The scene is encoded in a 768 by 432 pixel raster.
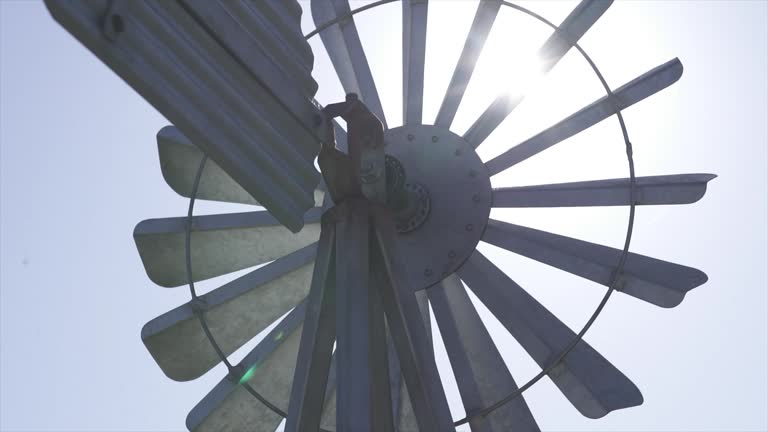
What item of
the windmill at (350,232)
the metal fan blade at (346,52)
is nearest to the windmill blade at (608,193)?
the windmill at (350,232)

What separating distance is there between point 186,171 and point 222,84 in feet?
9.96

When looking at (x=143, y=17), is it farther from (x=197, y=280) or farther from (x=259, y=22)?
(x=197, y=280)

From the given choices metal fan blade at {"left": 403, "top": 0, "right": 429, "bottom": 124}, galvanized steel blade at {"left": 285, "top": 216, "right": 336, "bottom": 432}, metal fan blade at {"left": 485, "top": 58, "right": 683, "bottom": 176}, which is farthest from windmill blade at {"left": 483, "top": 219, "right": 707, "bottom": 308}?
galvanized steel blade at {"left": 285, "top": 216, "right": 336, "bottom": 432}

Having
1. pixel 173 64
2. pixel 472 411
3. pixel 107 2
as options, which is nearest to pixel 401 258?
pixel 472 411

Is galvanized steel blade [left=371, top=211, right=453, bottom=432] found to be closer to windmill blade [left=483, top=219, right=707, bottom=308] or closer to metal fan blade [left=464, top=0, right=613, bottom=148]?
windmill blade [left=483, top=219, right=707, bottom=308]

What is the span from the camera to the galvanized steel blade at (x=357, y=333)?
170 inches

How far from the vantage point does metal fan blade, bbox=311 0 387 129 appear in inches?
272

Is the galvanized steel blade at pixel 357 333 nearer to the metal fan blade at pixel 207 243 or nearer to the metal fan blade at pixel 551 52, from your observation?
the metal fan blade at pixel 207 243

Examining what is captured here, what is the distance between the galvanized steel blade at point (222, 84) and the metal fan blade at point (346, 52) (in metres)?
2.47

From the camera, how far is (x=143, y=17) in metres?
3.37

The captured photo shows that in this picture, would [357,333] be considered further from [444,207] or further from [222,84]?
[444,207]

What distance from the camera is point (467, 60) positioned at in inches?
263

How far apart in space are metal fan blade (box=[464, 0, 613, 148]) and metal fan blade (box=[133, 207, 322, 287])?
154 cm

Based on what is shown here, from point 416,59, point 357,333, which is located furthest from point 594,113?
point 357,333
